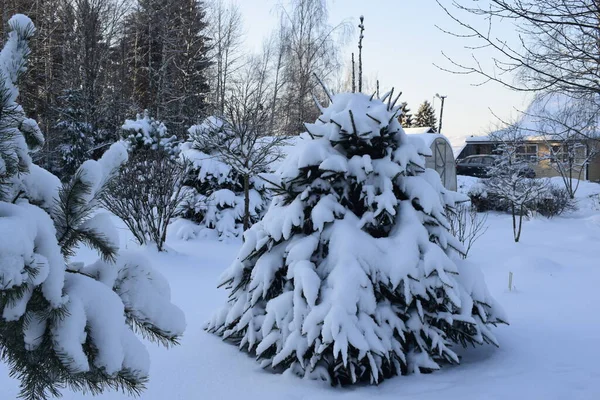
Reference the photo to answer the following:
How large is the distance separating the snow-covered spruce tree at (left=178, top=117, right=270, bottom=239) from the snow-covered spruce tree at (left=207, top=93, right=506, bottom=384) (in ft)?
24.8

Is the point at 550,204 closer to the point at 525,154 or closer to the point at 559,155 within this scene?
the point at 525,154

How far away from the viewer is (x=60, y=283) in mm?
1533

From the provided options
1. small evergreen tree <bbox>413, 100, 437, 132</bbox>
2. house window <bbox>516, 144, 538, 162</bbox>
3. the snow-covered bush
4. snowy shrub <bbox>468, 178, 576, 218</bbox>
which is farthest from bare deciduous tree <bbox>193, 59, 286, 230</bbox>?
small evergreen tree <bbox>413, 100, 437, 132</bbox>

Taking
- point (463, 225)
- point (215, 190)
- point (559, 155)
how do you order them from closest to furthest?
point (463, 225) < point (215, 190) < point (559, 155)

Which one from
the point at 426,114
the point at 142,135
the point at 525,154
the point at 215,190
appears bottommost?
the point at 215,190

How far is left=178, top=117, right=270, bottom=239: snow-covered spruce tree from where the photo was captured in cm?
1144

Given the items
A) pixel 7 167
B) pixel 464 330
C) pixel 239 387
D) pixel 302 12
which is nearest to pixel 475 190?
pixel 302 12

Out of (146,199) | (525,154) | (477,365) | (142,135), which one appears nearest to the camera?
(477,365)

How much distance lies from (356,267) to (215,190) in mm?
8980

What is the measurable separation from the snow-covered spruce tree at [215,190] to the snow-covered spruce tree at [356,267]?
7546 millimetres

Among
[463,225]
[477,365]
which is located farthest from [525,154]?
[477,365]

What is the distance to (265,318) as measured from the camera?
3.53 metres

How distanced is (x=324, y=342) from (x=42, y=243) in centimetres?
196

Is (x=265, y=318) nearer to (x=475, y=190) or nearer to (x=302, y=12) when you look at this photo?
(x=475, y=190)
